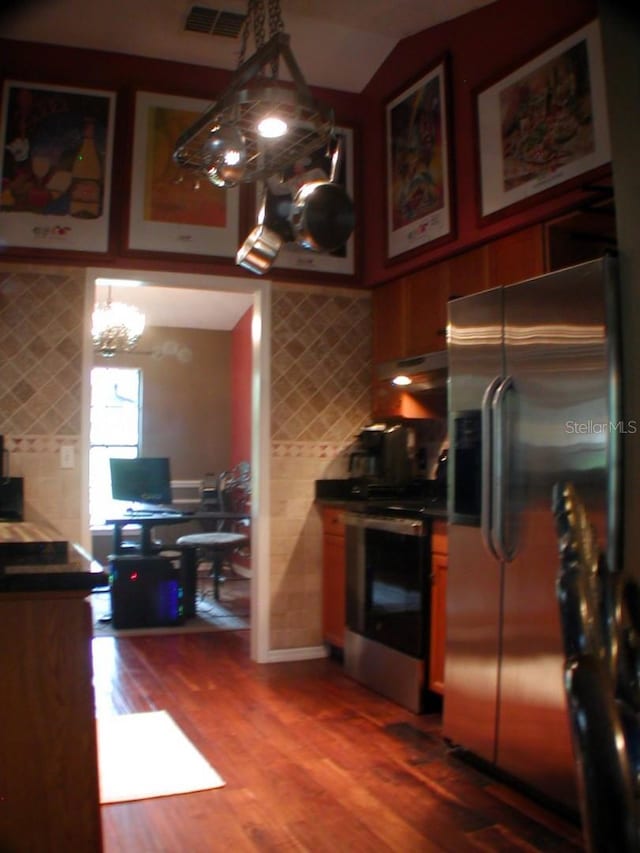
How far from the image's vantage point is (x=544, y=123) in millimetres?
3197

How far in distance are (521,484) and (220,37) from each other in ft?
9.57

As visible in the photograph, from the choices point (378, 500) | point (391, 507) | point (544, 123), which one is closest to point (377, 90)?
point (544, 123)

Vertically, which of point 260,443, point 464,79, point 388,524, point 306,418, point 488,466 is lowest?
point 388,524

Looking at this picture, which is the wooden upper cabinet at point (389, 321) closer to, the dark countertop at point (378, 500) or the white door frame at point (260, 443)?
the white door frame at point (260, 443)

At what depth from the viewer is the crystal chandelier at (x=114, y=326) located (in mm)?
6695

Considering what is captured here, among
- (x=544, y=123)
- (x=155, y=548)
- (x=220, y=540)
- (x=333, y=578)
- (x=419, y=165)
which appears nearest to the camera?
(x=544, y=123)

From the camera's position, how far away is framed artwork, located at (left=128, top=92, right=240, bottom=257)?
4273 mm

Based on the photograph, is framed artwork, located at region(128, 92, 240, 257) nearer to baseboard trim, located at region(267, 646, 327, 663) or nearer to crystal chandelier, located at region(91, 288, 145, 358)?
baseboard trim, located at region(267, 646, 327, 663)

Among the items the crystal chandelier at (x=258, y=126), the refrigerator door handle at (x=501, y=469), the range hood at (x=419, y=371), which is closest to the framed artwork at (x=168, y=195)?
the range hood at (x=419, y=371)

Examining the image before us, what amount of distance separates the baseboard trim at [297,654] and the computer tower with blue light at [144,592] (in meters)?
1.09

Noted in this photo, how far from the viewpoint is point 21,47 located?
161 inches

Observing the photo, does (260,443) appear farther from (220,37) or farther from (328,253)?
(220,37)

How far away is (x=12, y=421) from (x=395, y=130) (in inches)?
Answer: 104

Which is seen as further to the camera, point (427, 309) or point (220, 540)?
point (220, 540)
